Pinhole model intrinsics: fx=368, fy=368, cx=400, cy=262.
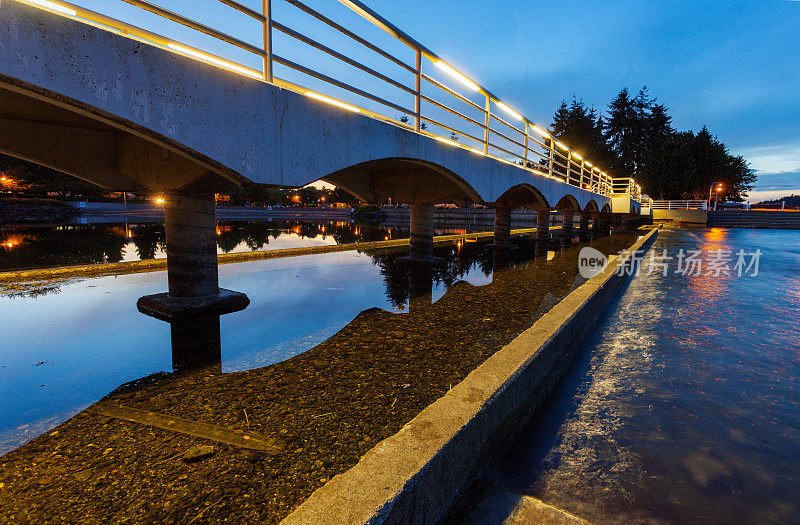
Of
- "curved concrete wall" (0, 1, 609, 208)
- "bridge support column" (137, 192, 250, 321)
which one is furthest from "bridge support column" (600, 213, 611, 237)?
"bridge support column" (137, 192, 250, 321)

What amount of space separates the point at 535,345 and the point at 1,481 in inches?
156

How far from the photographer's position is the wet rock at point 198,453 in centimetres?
242

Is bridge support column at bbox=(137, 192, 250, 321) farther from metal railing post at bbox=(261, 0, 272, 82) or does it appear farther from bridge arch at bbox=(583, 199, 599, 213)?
bridge arch at bbox=(583, 199, 599, 213)

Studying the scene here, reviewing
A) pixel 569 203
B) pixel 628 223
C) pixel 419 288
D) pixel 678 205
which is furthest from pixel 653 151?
pixel 419 288

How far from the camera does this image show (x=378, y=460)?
1896 mm

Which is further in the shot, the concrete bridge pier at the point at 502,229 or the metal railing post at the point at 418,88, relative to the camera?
the concrete bridge pier at the point at 502,229

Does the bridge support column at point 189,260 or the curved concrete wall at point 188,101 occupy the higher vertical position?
the curved concrete wall at point 188,101

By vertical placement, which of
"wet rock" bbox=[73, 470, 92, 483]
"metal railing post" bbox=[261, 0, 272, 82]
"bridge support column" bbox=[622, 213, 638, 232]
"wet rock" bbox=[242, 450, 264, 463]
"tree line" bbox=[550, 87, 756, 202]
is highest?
"tree line" bbox=[550, 87, 756, 202]

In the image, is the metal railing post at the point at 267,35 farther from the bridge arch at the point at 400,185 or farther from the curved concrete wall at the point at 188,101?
the bridge arch at the point at 400,185

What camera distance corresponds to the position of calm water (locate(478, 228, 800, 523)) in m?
2.28

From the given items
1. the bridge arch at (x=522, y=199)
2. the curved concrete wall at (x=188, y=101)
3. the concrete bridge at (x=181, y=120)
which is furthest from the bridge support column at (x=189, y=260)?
the bridge arch at (x=522, y=199)

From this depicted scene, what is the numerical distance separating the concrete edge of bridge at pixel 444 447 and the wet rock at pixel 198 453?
120 centimetres

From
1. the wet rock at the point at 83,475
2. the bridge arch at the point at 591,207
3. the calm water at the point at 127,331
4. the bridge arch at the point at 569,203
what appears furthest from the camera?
the bridge arch at the point at 591,207

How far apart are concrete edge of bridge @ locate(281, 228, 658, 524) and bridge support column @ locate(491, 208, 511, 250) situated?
43.3 feet
